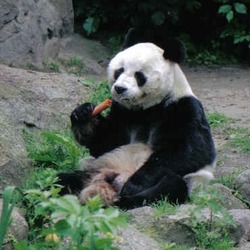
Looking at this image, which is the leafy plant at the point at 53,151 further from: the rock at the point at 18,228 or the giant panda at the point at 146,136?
the rock at the point at 18,228

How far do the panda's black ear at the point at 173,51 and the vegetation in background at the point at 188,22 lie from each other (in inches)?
185

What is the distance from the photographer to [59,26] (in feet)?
27.7

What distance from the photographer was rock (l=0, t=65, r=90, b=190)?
5066 millimetres

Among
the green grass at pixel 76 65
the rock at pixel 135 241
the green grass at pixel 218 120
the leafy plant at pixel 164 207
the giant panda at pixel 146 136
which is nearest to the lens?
the rock at pixel 135 241

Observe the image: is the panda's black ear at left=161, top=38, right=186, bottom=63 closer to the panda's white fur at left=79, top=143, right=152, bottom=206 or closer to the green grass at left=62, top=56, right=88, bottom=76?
the panda's white fur at left=79, top=143, right=152, bottom=206

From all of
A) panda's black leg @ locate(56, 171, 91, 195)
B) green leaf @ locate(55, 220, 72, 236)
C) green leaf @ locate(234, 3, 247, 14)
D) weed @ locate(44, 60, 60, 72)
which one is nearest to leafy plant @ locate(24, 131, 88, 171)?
panda's black leg @ locate(56, 171, 91, 195)

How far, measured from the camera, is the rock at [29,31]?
750 cm

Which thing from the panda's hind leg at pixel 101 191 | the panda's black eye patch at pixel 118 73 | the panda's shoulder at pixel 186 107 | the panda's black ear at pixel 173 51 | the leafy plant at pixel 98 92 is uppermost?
the panda's black ear at pixel 173 51

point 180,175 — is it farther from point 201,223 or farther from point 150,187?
point 201,223

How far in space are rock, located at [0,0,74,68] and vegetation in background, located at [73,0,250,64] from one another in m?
1.77

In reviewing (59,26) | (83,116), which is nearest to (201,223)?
(83,116)

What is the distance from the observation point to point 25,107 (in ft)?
19.3

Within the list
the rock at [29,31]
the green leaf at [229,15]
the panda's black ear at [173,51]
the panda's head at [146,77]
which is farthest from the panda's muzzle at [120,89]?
the green leaf at [229,15]

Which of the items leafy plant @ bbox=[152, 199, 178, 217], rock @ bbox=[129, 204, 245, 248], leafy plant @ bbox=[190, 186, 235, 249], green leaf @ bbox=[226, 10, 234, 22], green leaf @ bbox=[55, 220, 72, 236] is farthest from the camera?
green leaf @ bbox=[226, 10, 234, 22]
